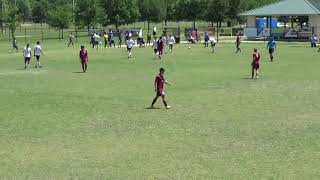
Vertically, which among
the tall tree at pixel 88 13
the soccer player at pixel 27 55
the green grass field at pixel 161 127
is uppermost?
the tall tree at pixel 88 13

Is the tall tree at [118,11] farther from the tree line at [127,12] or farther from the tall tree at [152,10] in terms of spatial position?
the tall tree at [152,10]

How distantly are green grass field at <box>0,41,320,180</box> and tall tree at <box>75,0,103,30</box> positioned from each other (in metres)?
49.4

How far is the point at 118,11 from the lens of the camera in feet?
277

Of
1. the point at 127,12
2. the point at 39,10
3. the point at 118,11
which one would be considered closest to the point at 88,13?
the point at 118,11

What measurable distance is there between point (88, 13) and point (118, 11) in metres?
5.06

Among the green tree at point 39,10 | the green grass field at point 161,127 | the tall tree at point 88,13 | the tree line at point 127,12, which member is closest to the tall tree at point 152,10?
the tree line at point 127,12

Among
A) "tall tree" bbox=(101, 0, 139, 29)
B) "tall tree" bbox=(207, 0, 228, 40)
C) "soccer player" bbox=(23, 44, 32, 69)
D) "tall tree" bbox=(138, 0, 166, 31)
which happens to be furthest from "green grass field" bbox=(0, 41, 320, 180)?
"tall tree" bbox=(138, 0, 166, 31)

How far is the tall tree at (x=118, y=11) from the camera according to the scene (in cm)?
8425

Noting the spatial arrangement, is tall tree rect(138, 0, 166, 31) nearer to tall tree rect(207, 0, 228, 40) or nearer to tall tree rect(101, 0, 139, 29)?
tall tree rect(207, 0, 228, 40)

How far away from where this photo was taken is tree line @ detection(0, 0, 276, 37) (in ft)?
264

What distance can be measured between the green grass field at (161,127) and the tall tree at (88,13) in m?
49.4

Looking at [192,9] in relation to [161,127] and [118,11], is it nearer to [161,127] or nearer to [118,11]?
[118,11]

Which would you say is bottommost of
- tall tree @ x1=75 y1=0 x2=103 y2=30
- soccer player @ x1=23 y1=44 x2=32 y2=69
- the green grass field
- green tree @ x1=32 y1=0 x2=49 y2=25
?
the green grass field

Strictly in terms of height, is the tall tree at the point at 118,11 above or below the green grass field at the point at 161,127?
above
